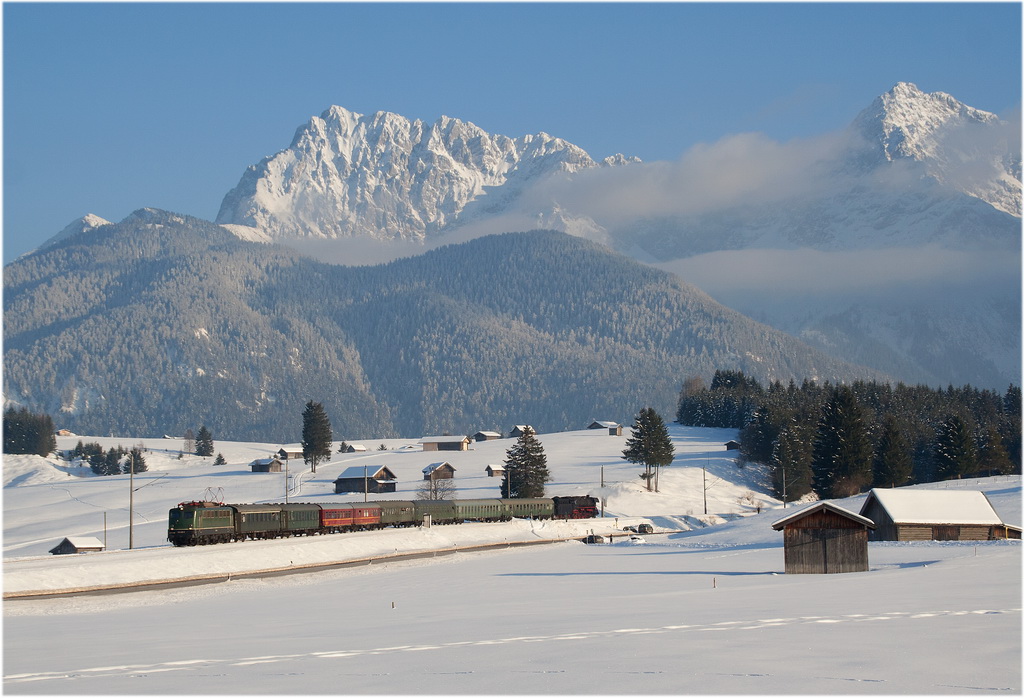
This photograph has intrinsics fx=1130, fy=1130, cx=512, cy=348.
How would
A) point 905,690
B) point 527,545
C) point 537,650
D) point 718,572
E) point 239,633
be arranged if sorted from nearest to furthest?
point 905,690
point 537,650
point 239,633
point 718,572
point 527,545

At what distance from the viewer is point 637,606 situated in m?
41.7

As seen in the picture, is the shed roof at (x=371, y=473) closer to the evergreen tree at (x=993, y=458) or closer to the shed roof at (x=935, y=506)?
the evergreen tree at (x=993, y=458)

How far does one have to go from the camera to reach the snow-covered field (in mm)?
24078

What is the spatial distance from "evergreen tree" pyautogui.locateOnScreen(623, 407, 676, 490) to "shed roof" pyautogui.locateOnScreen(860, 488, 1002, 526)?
Result: 65.5 metres

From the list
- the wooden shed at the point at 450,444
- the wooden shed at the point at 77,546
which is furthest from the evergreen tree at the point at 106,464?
the wooden shed at the point at 77,546

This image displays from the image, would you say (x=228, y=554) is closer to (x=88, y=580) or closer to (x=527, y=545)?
(x=88, y=580)

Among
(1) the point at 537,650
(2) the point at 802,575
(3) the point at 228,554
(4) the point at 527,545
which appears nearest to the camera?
(1) the point at 537,650

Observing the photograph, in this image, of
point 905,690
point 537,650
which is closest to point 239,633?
point 537,650

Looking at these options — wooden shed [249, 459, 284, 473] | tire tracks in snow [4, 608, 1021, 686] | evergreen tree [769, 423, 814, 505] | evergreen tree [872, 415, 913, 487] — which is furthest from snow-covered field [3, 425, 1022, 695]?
wooden shed [249, 459, 284, 473]

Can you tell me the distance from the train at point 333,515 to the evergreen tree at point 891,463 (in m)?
31.1

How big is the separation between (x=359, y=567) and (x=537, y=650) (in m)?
43.0

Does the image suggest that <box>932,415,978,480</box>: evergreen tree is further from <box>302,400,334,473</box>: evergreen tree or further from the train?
<box>302,400,334,473</box>: evergreen tree

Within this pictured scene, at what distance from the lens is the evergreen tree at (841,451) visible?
4710 inches

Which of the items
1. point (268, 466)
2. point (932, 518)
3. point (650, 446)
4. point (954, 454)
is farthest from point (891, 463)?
point (268, 466)
